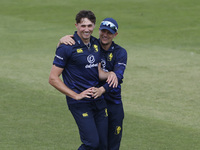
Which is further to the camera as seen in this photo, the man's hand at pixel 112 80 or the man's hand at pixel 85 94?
the man's hand at pixel 112 80

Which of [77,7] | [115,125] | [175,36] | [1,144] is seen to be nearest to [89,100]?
[115,125]

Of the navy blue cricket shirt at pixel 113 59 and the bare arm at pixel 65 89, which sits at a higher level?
the navy blue cricket shirt at pixel 113 59

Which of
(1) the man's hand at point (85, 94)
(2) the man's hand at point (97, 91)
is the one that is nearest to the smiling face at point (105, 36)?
(2) the man's hand at point (97, 91)

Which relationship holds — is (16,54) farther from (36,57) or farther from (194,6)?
(194,6)

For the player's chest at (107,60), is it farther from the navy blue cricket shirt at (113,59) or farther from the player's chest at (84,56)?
the player's chest at (84,56)

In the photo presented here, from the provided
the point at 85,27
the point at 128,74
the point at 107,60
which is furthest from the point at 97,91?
the point at 128,74

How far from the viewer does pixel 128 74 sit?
564 inches

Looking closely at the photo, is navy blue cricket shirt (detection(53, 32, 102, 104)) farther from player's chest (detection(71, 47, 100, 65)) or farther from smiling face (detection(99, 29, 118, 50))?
smiling face (detection(99, 29, 118, 50))

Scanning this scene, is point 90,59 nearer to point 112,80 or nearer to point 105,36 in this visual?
point 112,80

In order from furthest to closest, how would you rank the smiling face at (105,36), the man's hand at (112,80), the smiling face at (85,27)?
the smiling face at (105,36) < the man's hand at (112,80) < the smiling face at (85,27)

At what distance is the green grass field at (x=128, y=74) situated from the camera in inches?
358

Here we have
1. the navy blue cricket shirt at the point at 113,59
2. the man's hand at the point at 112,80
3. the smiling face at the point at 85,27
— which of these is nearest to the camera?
the smiling face at the point at 85,27

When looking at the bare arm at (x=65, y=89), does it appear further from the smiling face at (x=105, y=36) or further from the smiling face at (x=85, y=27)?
the smiling face at (x=105, y=36)

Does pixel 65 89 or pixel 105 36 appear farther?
pixel 105 36
